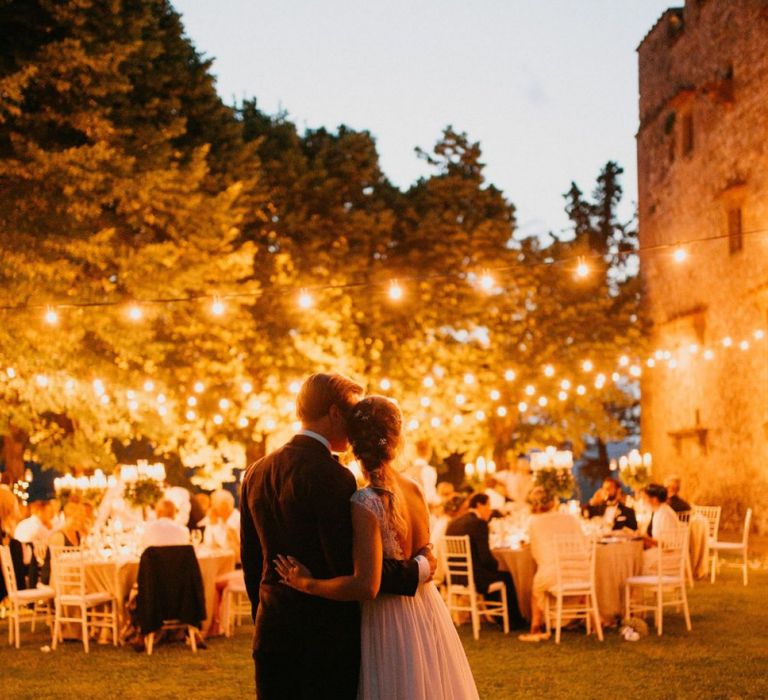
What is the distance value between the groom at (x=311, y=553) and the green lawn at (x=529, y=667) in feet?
13.6

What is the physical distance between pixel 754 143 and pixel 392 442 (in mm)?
19204

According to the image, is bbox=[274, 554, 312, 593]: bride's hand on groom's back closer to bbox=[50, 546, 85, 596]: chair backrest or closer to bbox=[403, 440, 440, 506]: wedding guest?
bbox=[50, 546, 85, 596]: chair backrest

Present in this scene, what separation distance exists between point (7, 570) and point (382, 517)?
23.8ft

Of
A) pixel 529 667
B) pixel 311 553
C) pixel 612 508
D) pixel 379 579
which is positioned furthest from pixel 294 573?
pixel 612 508

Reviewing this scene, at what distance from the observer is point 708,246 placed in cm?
2334

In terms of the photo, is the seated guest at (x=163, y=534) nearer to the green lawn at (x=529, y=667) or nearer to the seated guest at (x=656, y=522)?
the green lawn at (x=529, y=667)

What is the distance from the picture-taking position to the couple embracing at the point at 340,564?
3.51 meters

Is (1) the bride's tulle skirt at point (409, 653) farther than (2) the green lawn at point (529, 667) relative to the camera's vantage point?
No

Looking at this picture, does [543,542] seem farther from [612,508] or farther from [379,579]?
[379,579]

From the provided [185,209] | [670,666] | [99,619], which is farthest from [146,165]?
[670,666]

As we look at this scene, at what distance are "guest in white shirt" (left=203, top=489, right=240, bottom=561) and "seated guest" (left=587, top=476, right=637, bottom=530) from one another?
154 inches

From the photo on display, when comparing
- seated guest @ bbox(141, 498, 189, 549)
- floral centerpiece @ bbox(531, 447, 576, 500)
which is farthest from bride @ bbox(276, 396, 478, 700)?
floral centerpiece @ bbox(531, 447, 576, 500)

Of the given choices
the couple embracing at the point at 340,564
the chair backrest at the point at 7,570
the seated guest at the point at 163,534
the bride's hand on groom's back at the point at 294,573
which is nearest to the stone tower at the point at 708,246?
the seated guest at the point at 163,534

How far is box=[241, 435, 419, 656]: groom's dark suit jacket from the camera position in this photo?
352 centimetres
